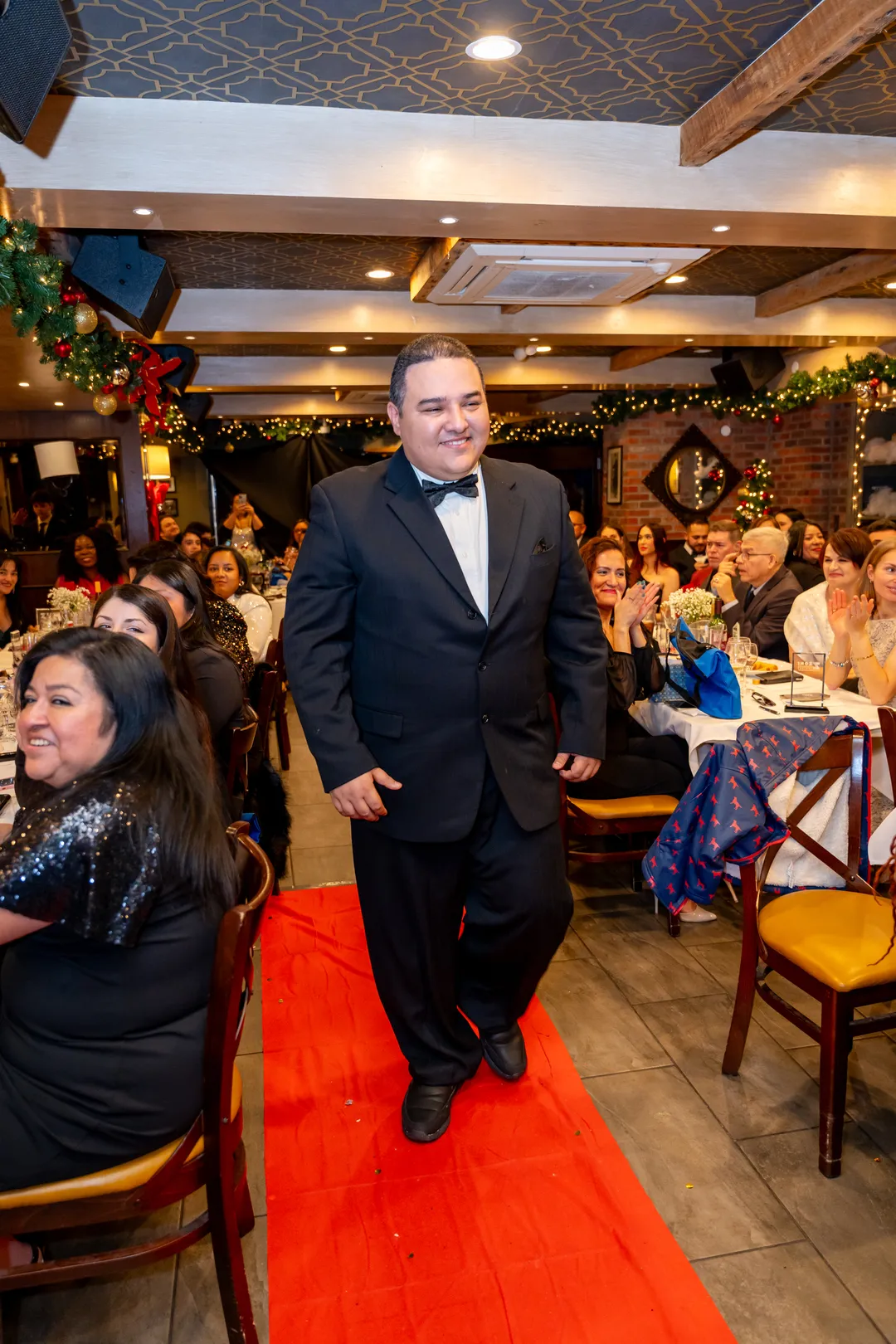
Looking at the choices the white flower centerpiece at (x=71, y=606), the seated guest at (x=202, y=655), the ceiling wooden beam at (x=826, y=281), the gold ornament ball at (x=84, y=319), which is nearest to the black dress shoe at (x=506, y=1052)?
the seated guest at (x=202, y=655)

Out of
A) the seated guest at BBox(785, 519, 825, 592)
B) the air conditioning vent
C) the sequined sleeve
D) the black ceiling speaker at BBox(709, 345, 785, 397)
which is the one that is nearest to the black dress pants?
the sequined sleeve

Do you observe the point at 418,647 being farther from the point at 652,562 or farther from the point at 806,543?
the point at 806,543

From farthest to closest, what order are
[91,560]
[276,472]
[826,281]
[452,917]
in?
[276,472] → [91,560] → [826,281] → [452,917]

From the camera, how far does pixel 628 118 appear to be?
3.68 m

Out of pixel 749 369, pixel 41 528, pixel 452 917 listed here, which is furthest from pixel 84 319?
pixel 749 369

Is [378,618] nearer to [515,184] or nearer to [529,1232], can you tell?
[529,1232]

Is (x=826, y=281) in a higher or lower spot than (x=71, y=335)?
higher

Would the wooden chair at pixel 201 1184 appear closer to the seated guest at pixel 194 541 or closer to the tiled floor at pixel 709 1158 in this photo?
the tiled floor at pixel 709 1158

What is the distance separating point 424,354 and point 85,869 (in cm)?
126

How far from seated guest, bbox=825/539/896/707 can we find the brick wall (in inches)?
231

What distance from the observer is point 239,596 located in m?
5.39

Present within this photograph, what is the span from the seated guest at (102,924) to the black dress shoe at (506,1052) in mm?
1084

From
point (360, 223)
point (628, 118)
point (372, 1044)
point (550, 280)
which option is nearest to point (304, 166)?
point (360, 223)

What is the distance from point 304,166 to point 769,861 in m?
2.95
